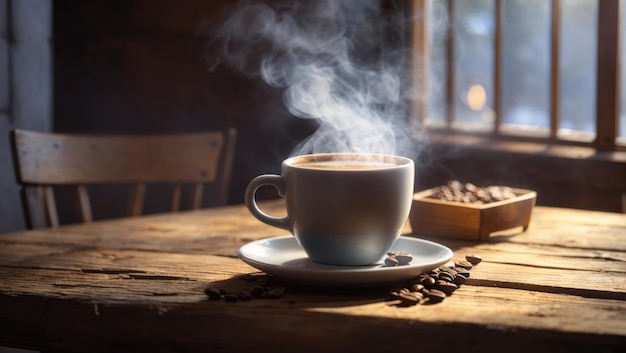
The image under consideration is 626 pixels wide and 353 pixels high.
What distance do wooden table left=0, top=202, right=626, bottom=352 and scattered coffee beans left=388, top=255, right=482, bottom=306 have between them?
0.02m

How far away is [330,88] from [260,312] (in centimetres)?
168

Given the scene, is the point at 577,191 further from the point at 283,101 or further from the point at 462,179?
the point at 283,101

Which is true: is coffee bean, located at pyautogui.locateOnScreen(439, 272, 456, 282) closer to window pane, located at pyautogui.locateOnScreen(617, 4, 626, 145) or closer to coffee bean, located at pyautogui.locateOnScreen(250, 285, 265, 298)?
coffee bean, located at pyautogui.locateOnScreen(250, 285, 265, 298)

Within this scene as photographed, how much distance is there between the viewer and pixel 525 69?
2449 millimetres

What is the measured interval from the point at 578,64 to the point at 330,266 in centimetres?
150

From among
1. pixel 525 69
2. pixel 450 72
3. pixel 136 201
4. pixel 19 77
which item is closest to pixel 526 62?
pixel 525 69

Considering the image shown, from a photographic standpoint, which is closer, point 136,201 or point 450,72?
point 136,201

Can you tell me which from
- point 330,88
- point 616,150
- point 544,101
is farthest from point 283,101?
point 616,150

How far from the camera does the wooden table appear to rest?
0.92 meters

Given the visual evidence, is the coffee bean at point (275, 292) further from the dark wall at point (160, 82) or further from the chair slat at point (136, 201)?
the dark wall at point (160, 82)

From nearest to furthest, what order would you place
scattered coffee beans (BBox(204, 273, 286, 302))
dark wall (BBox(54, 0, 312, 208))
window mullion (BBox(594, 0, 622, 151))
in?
scattered coffee beans (BBox(204, 273, 286, 302)) → window mullion (BBox(594, 0, 622, 151)) → dark wall (BBox(54, 0, 312, 208))

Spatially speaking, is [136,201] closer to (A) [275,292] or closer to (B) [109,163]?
(B) [109,163]

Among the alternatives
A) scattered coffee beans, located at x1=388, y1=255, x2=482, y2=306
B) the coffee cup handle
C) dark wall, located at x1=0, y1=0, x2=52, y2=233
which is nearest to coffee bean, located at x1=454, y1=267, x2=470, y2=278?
scattered coffee beans, located at x1=388, y1=255, x2=482, y2=306

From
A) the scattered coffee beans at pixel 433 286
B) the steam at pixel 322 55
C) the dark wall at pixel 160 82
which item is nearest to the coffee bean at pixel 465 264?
the scattered coffee beans at pixel 433 286
